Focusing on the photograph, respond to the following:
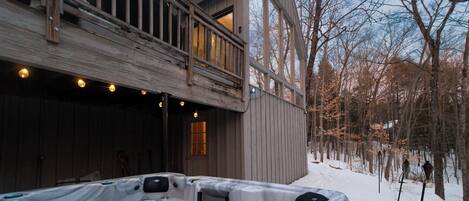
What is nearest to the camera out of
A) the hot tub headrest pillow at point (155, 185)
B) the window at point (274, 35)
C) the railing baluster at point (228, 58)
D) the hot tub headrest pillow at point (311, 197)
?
the hot tub headrest pillow at point (311, 197)

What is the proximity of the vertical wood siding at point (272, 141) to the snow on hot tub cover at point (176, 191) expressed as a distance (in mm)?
2253

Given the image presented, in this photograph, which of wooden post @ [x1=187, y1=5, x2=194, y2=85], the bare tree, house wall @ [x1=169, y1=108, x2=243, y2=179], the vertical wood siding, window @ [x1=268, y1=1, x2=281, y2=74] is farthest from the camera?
the bare tree

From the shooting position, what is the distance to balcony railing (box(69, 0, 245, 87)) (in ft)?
10.0

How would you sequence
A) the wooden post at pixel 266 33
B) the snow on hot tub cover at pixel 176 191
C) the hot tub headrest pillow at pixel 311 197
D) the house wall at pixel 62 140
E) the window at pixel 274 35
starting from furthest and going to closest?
the window at pixel 274 35 < the wooden post at pixel 266 33 < the house wall at pixel 62 140 < the snow on hot tub cover at pixel 176 191 < the hot tub headrest pillow at pixel 311 197

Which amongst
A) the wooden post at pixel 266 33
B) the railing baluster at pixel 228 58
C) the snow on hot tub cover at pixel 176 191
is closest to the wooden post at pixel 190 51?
the railing baluster at pixel 228 58

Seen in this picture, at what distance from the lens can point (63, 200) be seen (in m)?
2.17

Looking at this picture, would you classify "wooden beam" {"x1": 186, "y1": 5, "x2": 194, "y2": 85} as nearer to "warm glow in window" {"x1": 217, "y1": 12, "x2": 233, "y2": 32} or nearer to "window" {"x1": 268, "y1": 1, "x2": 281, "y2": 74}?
"warm glow in window" {"x1": 217, "y1": 12, "x2": 233, "y2": 32}

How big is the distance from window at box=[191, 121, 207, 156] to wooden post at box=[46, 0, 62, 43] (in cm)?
379

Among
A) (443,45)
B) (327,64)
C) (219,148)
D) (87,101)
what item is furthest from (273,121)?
(327,64)

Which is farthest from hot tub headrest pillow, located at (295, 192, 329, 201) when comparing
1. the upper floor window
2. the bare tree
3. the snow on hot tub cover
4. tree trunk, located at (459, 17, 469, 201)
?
the bare tree

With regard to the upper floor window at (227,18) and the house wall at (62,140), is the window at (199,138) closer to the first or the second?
the house wall at (62,140)

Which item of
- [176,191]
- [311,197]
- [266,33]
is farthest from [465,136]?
[176,191]

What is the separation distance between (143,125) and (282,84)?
12.3 ft

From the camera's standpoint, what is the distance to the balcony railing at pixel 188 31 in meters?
3.06
